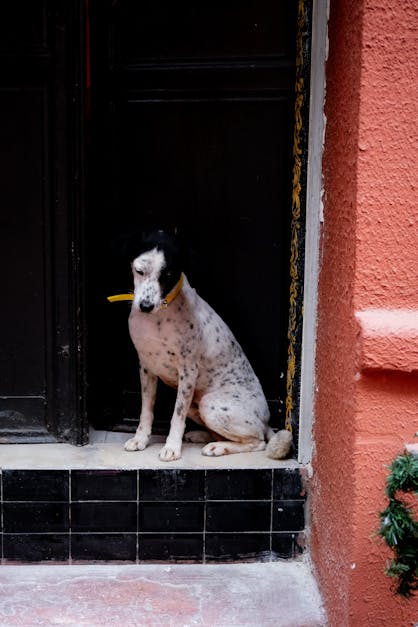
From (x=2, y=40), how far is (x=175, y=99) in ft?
2.66

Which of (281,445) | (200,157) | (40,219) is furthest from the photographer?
(200,157)

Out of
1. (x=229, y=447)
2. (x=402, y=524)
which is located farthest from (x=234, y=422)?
(x=402, y=524)

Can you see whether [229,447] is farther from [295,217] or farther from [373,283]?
[373,283]

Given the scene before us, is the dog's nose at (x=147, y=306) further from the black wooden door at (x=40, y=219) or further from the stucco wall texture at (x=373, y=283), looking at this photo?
the stucco wall texture at (x=373, y=283)

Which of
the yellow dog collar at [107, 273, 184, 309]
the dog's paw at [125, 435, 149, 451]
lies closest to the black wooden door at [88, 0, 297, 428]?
the yellow dog collar at [107, 273, 184, 309]

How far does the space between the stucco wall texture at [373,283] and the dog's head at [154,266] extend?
0.76m

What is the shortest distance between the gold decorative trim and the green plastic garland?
1.24 m

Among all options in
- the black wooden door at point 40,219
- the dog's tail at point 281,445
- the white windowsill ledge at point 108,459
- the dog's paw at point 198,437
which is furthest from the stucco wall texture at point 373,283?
the black wooden door at point 40,219

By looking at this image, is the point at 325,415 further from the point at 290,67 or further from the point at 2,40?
the point at 2,40

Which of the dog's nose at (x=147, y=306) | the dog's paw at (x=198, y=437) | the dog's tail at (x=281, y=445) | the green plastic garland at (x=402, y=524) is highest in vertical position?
the dog's nose at (x=147, y=306)

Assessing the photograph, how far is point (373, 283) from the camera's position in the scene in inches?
97.0

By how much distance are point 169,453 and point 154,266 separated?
850 millimetres

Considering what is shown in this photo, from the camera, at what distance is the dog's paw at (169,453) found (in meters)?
3.33

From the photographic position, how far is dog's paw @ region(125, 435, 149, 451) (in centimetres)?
346
